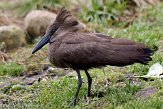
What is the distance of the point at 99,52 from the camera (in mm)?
6680

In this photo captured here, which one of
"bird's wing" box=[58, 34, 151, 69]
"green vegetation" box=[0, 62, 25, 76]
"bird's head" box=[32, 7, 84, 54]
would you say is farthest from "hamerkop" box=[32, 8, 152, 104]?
"green vegetation" box=[0, 62, 25, 76]

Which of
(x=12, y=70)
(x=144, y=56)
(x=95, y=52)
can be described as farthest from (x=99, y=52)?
(x=12, y=70)

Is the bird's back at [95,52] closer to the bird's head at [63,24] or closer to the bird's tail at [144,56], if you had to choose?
the bird's tail at [144,56]

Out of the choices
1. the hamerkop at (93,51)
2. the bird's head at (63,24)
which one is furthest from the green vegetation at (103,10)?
the hamerkop at (93,51)

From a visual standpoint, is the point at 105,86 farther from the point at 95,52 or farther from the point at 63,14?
the point at 63,14

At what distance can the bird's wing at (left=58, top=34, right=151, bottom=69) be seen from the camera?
659 centimetres

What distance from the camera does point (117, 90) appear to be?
7.06m

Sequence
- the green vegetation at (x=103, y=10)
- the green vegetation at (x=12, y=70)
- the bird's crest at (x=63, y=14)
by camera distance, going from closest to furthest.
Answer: the bird's crest at (x=63, y=14), the green vegetation at (x=12, y=70), the green vegetation at (x=103, y=10)

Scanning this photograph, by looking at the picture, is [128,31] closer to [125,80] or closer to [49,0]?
[49,0]

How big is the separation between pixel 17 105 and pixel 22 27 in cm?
548

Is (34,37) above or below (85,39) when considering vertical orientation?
below

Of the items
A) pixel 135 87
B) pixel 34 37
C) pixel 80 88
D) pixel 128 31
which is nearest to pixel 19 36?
pixel 34 37

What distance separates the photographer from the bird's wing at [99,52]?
21.6 ft

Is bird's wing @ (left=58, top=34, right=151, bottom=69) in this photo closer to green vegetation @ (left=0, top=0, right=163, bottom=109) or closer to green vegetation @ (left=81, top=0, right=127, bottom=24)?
green vegetation @ (left=0, top=0, right=163, bottom=109)
